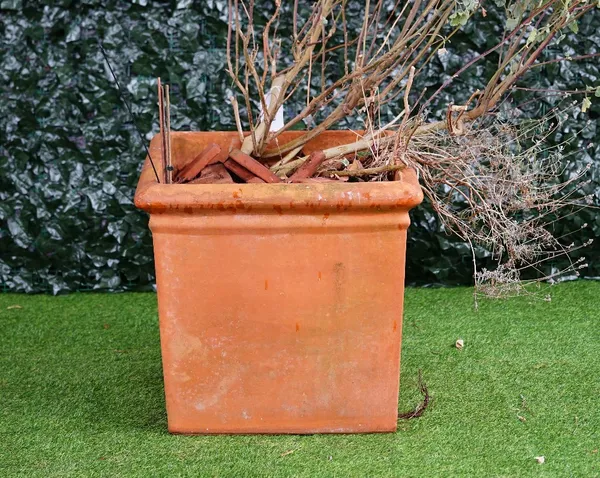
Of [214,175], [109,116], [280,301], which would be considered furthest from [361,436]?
[109,116]

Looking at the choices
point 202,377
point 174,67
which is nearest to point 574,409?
point 202,377

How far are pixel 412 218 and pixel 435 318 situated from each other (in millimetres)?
486

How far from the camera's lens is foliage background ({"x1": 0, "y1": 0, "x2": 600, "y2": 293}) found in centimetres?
319

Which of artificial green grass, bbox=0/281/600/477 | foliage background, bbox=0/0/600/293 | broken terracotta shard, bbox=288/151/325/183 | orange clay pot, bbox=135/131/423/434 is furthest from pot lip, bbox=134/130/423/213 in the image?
foliage background, bbox=0/0/600/293

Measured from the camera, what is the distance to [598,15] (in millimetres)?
3260

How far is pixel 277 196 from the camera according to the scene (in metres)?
1.95

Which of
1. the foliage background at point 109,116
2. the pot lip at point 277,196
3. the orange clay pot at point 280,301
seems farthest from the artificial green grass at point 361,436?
the pot lip at point 277,196

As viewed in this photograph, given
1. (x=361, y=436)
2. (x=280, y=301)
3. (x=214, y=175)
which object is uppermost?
(x=214, y=175)

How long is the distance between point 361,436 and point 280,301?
0.44 metres

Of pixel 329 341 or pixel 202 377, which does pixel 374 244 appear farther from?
pixel 202 377

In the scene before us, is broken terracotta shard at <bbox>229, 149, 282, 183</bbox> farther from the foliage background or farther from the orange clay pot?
the foliage background

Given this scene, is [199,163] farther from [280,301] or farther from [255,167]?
[280,301]

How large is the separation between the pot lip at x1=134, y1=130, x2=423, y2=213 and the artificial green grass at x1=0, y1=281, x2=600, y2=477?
64 cm

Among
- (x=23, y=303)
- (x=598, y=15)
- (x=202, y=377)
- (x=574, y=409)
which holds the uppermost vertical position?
(x=598, y=15)
